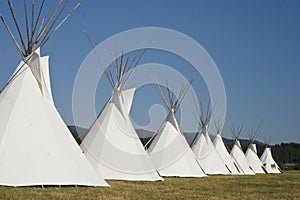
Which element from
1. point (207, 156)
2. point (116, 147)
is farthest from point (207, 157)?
point (116, 147)

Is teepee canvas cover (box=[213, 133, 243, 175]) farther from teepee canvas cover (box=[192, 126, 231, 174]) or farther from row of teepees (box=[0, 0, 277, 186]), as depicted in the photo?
row of teepees (box=[0, 0, 277, 186])

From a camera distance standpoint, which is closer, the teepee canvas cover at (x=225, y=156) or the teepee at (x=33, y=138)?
the teepee at (x=33, y=138)

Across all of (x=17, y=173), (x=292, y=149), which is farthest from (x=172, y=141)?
(x=292, y=149)

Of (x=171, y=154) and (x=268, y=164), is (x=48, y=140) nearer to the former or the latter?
(x=171, y=154)

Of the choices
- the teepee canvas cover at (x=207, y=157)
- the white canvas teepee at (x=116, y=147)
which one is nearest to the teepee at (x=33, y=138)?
the white canvas teepee at (x=116, y=147)

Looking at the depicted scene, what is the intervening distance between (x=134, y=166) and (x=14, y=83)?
220 inches

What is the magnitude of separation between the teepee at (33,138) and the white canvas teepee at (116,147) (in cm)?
399

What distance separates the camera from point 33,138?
10.6 metres

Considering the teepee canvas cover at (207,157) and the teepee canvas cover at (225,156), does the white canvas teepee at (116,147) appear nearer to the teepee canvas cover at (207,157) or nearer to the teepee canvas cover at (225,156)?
the teepee canvas cover at (207,157)

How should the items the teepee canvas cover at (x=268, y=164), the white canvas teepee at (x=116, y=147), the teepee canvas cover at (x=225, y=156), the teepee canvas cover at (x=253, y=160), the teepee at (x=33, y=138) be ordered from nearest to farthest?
the teepee at (x=33, y=138)
the white canvas teepee at (x=116, y=147)
the teepee canvas cover at (x=225, y=156)
the teepee canvas cover at (x=253, y=160)
the teepee canvas cover at (x=268, y=164)

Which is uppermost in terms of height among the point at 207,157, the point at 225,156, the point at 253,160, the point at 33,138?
the point at 33,138

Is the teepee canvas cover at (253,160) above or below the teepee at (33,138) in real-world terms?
below

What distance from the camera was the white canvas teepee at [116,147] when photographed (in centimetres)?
1528

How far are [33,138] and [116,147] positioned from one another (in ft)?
16.9
